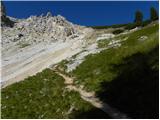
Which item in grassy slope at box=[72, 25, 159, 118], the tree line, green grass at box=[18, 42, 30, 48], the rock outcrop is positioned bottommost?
grassy slope at box=[72, 25, 159, 118]

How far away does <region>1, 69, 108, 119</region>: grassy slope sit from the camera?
35875 mm

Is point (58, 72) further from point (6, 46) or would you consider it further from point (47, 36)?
point (47, 36)

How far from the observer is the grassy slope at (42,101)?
118 feet

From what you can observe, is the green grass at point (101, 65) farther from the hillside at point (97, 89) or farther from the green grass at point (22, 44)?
the green grass at point (22, 44)

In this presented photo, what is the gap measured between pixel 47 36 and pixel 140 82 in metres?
110

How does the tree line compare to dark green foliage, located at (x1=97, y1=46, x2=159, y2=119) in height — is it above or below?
above

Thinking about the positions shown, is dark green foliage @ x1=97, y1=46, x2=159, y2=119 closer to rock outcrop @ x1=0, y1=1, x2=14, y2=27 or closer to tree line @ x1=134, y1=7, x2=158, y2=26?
tree line @ x1=134, y1=7, x2=158, y2=26

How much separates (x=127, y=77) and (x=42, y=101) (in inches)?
327

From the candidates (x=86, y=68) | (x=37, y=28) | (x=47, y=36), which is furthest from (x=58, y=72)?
(x=37, y=28)

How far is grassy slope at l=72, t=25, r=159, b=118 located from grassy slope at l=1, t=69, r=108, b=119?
2.26m

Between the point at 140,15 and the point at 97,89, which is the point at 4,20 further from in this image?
the point at 97,89

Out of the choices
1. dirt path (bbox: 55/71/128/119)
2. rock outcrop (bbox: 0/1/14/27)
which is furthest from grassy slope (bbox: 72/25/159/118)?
rock outcrop (bbox: 0/1/14/27)

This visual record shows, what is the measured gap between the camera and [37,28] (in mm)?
158875

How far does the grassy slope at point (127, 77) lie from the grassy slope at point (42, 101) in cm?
226
